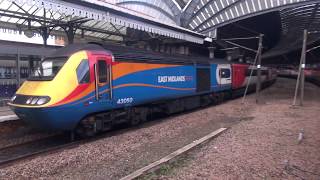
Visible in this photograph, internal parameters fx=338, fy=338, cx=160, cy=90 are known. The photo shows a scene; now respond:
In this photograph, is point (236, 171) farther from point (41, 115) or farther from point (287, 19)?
point (287, 19)

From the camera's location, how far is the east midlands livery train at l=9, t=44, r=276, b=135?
10.8 metres

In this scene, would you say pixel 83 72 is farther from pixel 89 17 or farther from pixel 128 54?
pixel 89 17

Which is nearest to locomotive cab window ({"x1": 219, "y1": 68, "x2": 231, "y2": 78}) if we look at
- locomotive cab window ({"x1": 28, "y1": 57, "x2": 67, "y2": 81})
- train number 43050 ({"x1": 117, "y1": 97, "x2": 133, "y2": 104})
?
train number 43050 ({"x1": 117, "y1": 97, "x2": 133, "y2": 104})

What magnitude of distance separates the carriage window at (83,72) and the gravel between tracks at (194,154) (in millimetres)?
2179

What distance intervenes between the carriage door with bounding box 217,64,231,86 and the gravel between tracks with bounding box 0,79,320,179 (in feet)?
29.9

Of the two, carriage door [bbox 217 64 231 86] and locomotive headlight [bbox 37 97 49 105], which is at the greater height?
carriage door [bbox 217 64 231 86]

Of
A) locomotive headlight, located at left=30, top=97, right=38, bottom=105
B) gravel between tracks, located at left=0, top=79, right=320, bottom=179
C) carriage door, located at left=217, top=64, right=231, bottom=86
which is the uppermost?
carriage door, located at left=217, top=64, right=231, bottom=86

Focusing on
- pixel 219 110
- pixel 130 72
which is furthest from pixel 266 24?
pixel 130 72

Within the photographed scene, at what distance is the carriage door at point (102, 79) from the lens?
474 inches

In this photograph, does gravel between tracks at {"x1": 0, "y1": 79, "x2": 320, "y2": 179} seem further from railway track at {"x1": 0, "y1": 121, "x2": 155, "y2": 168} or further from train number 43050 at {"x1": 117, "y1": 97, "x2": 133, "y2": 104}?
train number 43050 at {"x1": 117, "y1": 97, "x2": 133, "y2": 104}

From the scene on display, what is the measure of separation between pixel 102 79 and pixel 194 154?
4.64 meters

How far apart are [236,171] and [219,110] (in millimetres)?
12127

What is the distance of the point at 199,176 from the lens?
7.71 meters

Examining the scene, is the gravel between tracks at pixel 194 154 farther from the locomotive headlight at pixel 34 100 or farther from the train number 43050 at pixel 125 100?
the locomotive headlight at pixel 34 100
